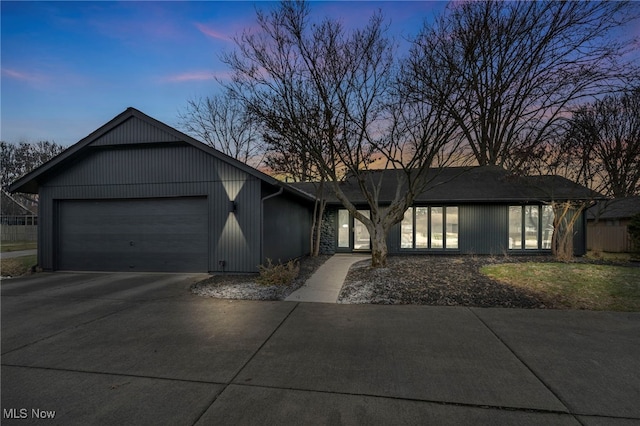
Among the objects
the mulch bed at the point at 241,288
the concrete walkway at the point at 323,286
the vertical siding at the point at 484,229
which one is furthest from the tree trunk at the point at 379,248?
the vertical siding at the point at 484,229

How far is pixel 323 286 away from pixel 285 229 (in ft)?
12.6

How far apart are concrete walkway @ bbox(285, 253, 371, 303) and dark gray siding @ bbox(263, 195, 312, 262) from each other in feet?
4.98

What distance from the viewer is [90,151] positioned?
948cm

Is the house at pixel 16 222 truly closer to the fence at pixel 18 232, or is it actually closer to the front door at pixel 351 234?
the fence at pixel 18 232

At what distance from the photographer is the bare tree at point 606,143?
11289 mm

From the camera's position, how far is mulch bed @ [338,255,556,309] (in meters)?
5.73

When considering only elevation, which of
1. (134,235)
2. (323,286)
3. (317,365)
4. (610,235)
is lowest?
(323,286)

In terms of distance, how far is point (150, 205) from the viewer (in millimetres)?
9336

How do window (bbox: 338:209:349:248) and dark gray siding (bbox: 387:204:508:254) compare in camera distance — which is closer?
dark gray siding (bbox: 387:204:508:254)

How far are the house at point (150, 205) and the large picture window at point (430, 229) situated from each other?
5923mm

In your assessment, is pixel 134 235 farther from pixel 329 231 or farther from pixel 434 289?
pixel 434 289

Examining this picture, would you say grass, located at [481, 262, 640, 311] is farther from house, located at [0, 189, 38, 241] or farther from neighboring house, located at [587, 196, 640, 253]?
house, located at [0, 189, 38, 241]

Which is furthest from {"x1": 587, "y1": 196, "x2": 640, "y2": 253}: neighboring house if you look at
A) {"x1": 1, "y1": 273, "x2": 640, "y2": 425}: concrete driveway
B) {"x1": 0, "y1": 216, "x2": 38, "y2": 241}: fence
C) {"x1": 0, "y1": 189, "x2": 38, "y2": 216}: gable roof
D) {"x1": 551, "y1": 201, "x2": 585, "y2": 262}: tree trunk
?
{"x1": 0, "y1": 189, "x2": 38, "y2": 216}: gable roof

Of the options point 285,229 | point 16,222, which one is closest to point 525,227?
point 285,229
